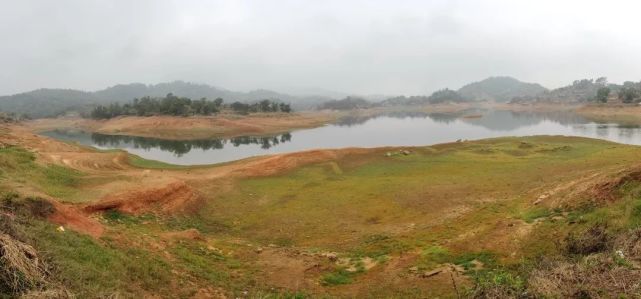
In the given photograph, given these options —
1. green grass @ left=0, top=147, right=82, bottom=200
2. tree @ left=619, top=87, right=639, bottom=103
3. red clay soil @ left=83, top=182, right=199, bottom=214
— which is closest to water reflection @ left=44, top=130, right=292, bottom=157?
green grass @ left=0, top=147, right=82, bottom=200

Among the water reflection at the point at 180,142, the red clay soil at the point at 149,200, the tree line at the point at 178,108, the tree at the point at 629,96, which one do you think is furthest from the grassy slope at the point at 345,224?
the tree at the point at 629,96

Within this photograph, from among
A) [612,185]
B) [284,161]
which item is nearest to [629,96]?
[284,161]

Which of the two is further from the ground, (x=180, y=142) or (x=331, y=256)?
(x=180, y=142)

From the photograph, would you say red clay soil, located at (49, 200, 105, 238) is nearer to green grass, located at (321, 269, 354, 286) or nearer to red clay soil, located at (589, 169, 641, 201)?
green grass, located at (321, 269, 354, 286)

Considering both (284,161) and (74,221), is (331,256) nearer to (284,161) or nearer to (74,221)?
(74,221)

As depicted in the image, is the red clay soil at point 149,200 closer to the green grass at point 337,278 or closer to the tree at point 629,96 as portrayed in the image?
the green grass at point 337,278

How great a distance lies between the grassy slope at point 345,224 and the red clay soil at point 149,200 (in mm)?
813

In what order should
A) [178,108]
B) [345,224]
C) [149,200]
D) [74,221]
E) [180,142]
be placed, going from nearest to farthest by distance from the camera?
[74,221]
[345,224]
[149,200]
[180,142]
[178,108]

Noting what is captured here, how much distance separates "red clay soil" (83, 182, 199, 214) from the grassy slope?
0.81m

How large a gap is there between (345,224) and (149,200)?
34.0 feet

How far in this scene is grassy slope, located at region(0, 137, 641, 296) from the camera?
12484 mm

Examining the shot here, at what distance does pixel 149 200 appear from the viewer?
23.1 metres

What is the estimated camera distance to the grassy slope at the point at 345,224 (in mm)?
12484

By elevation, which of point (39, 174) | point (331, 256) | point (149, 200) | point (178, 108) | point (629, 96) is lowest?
point (331, 256)
